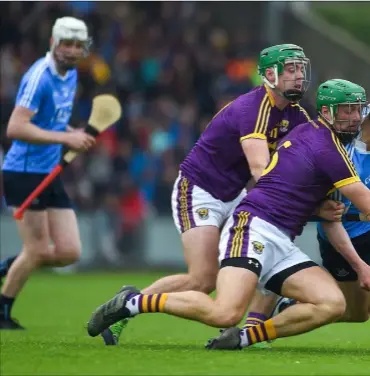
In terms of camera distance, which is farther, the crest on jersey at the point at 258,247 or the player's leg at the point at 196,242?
the player's leg at the point at 196,242

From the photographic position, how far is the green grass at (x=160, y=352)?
6.08 meters

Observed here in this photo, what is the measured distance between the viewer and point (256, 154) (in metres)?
7.57

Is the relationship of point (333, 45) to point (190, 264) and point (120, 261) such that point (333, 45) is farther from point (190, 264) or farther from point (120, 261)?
point (190, 264)

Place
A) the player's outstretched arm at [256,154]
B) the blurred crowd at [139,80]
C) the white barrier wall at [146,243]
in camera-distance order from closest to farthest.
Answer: the player's outstretched arm at [256,154], the white barrier wall at [146,243], the blurred crowd at [139,80]

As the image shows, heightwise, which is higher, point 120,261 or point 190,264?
point 190,264

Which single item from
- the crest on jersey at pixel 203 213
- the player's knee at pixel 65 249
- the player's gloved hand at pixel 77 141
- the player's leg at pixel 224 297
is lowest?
the player's knee at pixel 65 249

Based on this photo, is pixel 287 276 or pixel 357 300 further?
pixel 357 300

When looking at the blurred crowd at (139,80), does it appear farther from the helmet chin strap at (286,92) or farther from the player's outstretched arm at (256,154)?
the player's outstretched arm at (256,154)

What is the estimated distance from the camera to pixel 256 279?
22.9ft

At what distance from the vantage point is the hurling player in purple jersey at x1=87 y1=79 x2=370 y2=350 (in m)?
6.96

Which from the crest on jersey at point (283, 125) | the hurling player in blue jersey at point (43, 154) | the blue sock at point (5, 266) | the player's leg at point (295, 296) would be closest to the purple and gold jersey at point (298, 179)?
the player's leg at point (295, 296)

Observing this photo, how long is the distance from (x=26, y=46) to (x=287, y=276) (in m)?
12.1

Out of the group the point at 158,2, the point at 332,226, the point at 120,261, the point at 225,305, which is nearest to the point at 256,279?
the point at 225,305

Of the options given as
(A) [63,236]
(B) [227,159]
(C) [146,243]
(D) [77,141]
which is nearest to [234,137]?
(B) [227,159]
